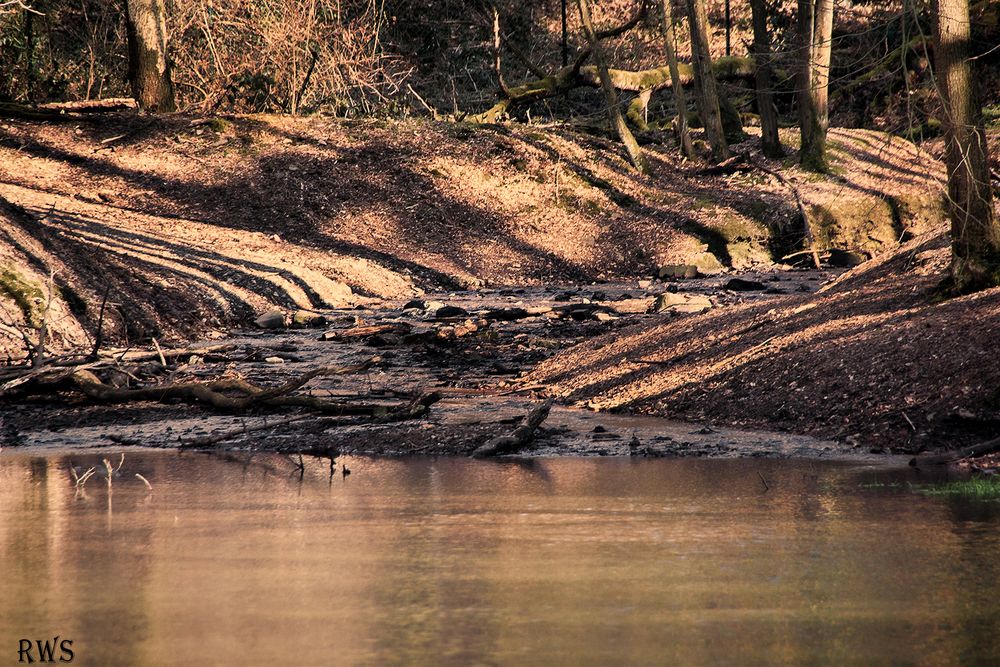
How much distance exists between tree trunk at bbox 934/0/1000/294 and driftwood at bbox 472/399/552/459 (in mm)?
4659

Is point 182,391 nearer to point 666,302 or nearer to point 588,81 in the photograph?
point 666,302

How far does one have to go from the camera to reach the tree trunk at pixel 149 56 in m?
31.0

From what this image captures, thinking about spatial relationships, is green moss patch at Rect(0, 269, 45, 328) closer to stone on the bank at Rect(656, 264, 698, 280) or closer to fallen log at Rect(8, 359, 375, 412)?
fallen log at Rect(8, 359, 375, 412)

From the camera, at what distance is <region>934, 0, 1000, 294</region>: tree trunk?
12.4 m

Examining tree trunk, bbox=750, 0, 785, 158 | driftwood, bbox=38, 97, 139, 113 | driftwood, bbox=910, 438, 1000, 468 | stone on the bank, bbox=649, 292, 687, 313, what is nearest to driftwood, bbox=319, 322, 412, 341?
stone on the bank, bbox=649, 292, 687, 313

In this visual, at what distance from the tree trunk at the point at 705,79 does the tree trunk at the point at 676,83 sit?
0.53m

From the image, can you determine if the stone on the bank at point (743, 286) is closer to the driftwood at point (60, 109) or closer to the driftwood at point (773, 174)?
the driftwood at point (773, 174)

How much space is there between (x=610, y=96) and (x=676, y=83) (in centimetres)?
218

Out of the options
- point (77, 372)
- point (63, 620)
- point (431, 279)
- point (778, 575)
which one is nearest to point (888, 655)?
point (778, 575)

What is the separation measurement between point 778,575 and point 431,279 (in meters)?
21.0

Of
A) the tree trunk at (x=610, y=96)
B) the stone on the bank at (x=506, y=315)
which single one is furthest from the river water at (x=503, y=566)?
the tree trunk at (x=610, y=96)

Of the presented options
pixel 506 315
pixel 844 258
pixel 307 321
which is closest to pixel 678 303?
pixel 506 315

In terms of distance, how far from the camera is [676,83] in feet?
115

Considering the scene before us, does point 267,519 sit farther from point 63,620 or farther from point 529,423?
point 529,423
